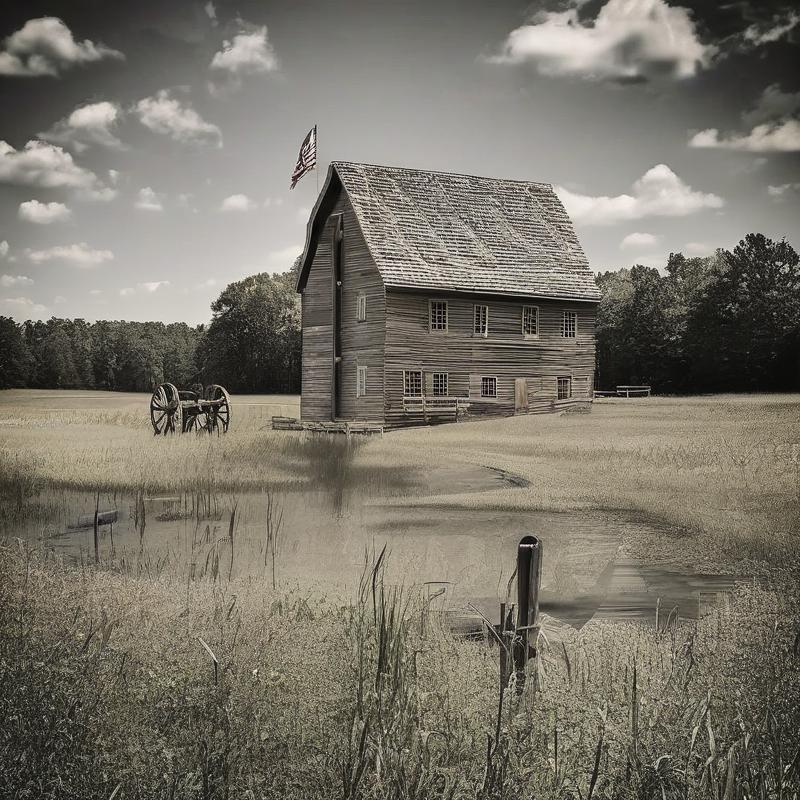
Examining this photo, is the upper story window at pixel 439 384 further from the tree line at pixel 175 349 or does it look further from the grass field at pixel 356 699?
the grass field at pixel 356 699

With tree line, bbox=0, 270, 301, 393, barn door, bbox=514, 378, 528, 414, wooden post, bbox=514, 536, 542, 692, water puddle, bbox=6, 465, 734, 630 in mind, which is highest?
tree line, bbox=0, 270, 301, 393

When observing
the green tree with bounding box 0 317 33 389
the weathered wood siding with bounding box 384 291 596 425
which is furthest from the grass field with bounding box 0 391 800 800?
the weathered wood siding with bounding box 384 291 596 425

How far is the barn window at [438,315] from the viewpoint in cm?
2231

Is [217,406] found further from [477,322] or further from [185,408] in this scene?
[477,322]

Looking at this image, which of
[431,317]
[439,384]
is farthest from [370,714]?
[431,317]

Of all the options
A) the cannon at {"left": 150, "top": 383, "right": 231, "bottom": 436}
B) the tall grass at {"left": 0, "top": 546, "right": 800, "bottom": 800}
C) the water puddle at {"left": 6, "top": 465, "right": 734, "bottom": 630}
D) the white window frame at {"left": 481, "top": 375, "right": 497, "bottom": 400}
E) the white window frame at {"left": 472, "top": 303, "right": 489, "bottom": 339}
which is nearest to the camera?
the tall grass at {"left": 0, "top": 546, "right": 800, "bottom": 800}

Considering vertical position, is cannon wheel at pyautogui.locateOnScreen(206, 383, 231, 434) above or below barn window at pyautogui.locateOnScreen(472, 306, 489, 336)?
below

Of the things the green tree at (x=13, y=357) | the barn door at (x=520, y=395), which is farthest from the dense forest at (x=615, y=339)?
the barn door at (x=520, y=395)

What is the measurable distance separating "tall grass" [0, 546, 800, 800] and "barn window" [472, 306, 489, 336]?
18.6 m

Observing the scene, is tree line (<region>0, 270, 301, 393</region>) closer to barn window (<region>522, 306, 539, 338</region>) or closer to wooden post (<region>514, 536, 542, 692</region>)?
wooden post (<region>514, 536, 542, 692</region>)

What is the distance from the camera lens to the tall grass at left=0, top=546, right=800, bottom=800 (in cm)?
318

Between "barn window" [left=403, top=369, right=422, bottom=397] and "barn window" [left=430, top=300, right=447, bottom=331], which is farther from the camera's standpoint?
"barn window" [left=430, top=300, right=447, bottom=331]

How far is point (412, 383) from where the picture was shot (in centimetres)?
2169

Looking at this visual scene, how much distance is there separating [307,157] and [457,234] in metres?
7.28
